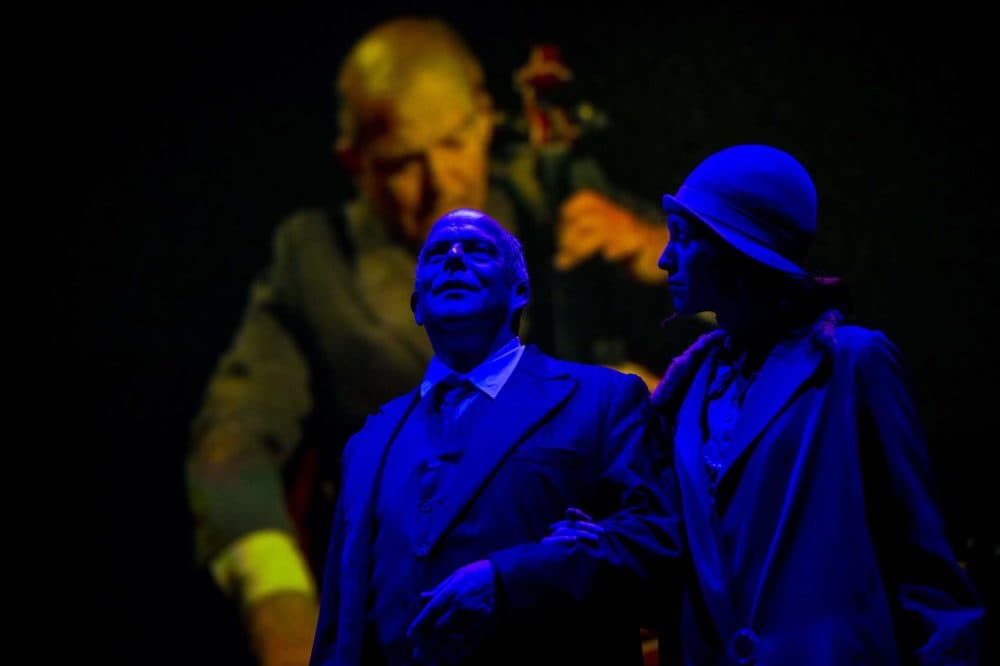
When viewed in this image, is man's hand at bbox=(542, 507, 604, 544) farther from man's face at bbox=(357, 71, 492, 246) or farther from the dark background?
man's face at bbox=(357, 71, 492, 246)

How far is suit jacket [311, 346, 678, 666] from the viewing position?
6.51 feet

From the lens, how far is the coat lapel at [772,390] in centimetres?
204

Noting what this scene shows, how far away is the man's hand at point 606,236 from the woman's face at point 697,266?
1667mm

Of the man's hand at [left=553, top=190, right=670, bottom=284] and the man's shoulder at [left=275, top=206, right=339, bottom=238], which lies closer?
the man's hand at [left=553, top=190, right=670, bottom=284]

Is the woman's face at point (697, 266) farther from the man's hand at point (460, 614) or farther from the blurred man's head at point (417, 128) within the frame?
the blurred man's head at point (417, 128)

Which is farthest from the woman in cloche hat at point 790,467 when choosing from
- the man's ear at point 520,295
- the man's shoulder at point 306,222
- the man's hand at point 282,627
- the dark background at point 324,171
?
the man's shoulder at point 306,222

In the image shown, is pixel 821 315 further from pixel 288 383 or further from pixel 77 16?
pixel 77 16

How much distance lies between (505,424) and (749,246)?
493 mm

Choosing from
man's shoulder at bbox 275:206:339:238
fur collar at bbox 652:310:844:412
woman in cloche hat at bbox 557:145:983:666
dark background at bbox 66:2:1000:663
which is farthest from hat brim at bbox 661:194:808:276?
man's shoulder at bbox 275:206:339:238

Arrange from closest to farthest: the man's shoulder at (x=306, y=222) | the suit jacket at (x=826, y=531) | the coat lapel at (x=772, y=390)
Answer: the suit jacket at (x=826, y=531), the coat lapel at (x=772, y=390), the man's shoulder at (x=306, y=222)

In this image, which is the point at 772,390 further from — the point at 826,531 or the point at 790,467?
the point at 826,531

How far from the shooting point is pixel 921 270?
369 cm

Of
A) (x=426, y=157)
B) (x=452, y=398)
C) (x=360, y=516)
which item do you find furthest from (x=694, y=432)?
(x=426, y=157)

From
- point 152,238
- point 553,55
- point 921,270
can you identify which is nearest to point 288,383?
point 152,238
